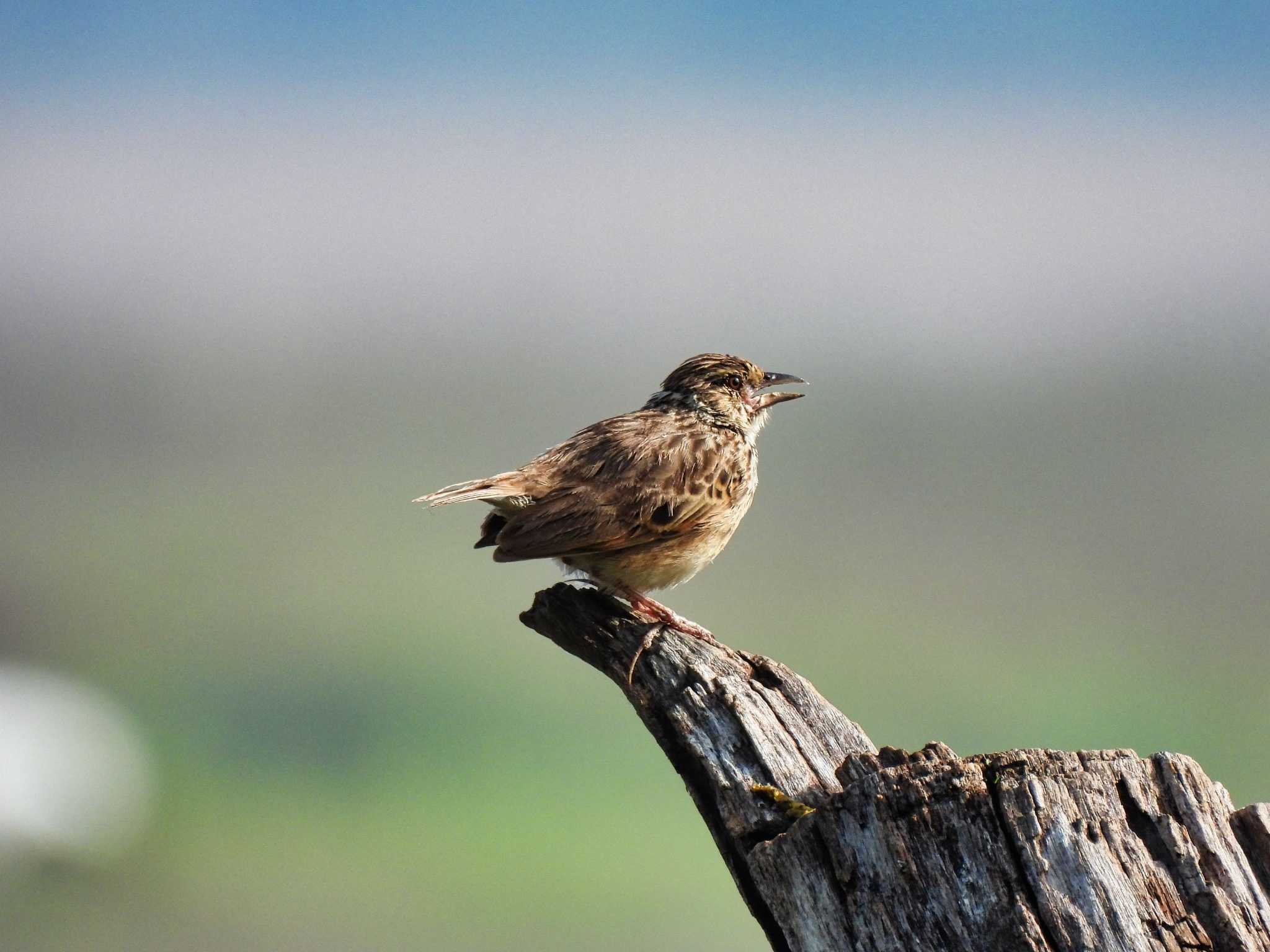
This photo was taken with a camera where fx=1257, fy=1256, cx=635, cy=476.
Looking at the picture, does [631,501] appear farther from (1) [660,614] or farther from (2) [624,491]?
(1) [660,614]

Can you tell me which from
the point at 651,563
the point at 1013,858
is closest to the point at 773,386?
the point at 651,563

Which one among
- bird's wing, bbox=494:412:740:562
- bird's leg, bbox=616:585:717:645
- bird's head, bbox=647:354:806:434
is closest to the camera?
bird's leg, bbox=616:585:717:645

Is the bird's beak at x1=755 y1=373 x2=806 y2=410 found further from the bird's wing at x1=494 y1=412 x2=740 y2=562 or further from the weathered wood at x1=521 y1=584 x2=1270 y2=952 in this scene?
the weathered wood at x1=521 y1=584 x2=1270 y2=952

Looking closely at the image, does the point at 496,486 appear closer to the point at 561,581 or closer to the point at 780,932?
the point at 561,581

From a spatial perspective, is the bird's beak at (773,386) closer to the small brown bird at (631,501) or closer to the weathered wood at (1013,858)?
the small brown bird at (631,501)

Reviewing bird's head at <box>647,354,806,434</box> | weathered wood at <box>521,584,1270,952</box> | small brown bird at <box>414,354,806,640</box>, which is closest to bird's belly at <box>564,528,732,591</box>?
small brown bird at <box>414,354,806,640</box>

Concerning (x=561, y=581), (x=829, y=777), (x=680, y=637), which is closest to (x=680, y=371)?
(x=561, y=581)

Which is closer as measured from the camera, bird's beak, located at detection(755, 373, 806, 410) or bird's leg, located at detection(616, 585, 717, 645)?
bird's leg, located at detection(616, 585, 717, 645)
